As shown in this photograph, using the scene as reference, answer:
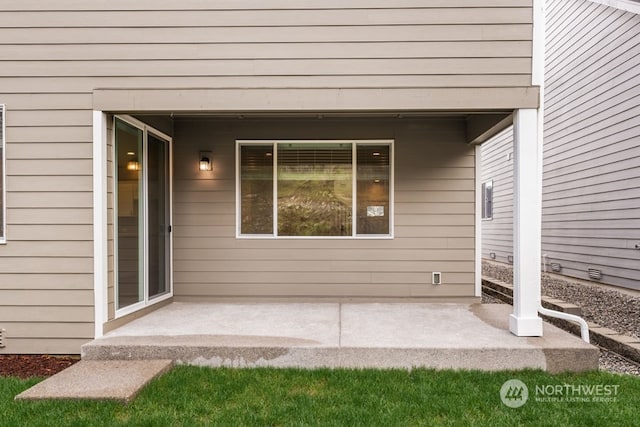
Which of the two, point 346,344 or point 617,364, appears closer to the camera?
point 346,344

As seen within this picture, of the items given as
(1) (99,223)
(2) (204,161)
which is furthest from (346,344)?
(2) (204,161)

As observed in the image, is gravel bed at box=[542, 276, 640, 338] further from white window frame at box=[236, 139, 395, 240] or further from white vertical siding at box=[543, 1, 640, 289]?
white window frame at box=[236, 139, 395, 240]

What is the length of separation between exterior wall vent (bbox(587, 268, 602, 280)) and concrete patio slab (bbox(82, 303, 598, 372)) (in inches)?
178

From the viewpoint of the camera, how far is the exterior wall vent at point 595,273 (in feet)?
24.5

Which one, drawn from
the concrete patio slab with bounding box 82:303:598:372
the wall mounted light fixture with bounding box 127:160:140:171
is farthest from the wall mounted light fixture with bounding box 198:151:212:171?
the concrete patio slab with bounding box 82:303:598:372

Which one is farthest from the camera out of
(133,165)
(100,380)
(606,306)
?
(606,306)

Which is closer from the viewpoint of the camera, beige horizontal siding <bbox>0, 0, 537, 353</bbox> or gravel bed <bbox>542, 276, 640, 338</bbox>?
beige horizontal siding <bbox>0, 0, 537, 353</bbox>

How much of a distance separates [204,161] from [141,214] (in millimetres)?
1153

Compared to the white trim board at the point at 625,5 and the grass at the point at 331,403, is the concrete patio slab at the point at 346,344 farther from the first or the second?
the white trim board at the point at 625,5

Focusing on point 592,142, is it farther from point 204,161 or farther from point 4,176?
point 4,176

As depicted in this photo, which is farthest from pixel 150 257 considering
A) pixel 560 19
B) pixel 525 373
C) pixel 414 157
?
pixel 560 19

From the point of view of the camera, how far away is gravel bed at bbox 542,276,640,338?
15.5 ft

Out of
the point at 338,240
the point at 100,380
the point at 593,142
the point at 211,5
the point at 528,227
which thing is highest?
the point at 211,5

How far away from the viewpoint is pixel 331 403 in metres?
2.80
